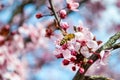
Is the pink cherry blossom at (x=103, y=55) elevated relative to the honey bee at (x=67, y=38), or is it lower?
lower

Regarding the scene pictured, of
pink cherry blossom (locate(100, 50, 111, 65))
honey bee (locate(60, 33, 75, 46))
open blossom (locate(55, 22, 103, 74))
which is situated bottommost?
pink cherry blossom (locate(100, 50, 111, 65))

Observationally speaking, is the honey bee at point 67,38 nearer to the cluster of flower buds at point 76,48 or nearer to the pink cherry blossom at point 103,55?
the cluster of flower buds at point 76,48

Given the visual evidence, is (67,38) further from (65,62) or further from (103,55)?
(103,55)

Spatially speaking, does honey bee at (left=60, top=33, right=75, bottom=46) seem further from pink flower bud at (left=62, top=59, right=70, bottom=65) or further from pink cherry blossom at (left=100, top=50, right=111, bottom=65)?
pink cherry blossom at (left=100, top=50, right=111, bottom=65)

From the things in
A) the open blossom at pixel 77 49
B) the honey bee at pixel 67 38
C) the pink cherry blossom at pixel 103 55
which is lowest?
the pink cherry blossom at pixel 103 55

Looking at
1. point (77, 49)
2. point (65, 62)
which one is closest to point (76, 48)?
point (77, 49)

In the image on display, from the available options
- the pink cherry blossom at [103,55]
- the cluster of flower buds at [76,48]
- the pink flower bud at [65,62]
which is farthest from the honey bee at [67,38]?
the pink cherry blossom at [103,55]

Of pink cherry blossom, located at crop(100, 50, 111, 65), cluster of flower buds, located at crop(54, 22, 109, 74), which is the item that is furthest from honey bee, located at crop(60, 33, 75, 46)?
pink cherry blossom, located at crop(100, 50, 111, 65)

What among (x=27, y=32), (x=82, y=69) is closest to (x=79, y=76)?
(x=82, y=69)

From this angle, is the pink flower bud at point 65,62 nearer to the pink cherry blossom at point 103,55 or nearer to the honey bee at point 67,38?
the honey bee at point 67,38

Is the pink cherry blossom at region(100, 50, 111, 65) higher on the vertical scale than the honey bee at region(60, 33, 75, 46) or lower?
lower
